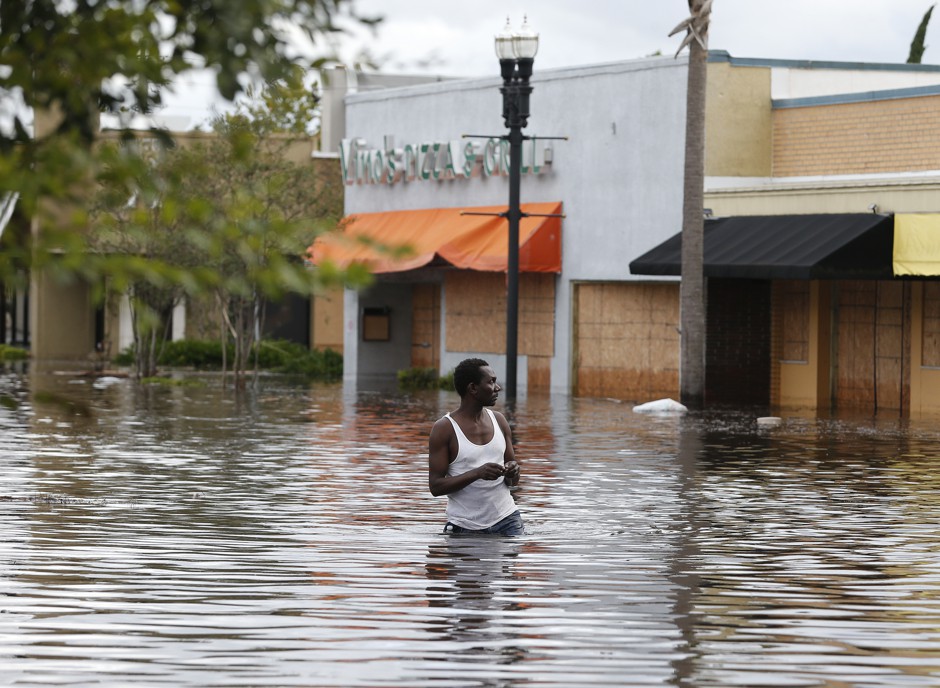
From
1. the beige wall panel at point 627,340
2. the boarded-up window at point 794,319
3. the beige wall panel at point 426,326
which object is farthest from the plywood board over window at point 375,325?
the boarded-up window at point 794,319

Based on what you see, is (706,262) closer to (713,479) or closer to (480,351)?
(480,351)

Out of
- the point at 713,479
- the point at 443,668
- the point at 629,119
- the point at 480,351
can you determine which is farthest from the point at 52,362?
the point at 443,668

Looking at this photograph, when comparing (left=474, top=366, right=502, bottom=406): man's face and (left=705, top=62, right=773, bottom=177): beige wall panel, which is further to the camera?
(left=705, top=62, right=773, bottom=177): beige wall panel

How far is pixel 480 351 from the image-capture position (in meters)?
42.0

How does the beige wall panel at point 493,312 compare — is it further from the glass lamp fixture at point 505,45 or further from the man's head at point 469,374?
the man's head at point 469,374

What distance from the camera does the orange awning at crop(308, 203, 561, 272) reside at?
38719 millimetres

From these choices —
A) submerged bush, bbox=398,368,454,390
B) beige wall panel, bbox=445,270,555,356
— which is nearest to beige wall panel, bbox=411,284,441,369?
beige wall panel, bbox=445,270,555,356

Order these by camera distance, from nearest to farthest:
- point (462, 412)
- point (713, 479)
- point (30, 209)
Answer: point (30, 209) → point (462, 412) → point (713, 479)

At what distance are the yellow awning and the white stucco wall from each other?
19.7 ft

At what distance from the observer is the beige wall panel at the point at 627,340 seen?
120 feet

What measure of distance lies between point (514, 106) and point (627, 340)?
19.3 ft

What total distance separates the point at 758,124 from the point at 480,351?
31.2 feet

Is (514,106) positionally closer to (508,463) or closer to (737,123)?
(737,123)

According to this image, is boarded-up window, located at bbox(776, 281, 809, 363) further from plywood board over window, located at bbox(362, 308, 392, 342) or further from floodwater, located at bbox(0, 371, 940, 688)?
plywood board over window, located at bbox(362, 308, 392, 342)
